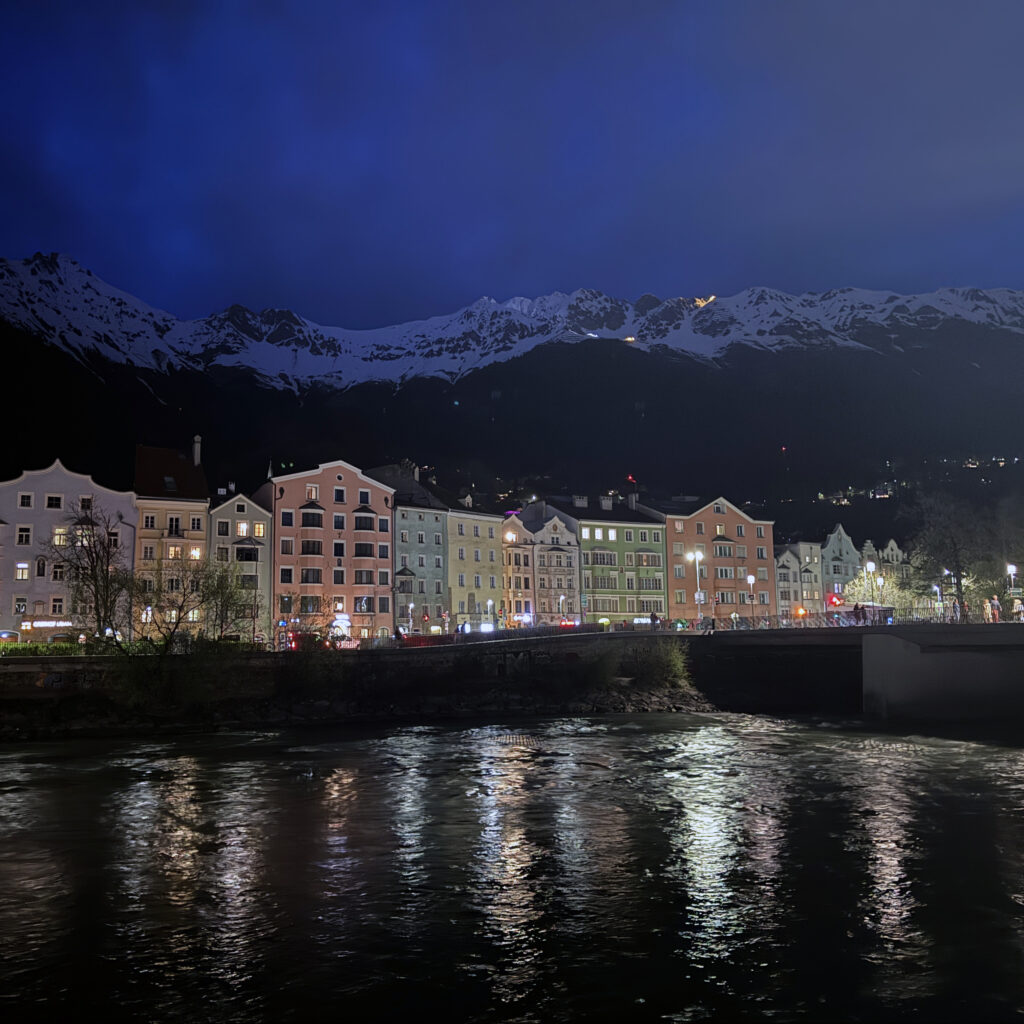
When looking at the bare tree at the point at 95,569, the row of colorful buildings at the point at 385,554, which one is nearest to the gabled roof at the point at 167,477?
the row of colorful buildings at the point at 385,554

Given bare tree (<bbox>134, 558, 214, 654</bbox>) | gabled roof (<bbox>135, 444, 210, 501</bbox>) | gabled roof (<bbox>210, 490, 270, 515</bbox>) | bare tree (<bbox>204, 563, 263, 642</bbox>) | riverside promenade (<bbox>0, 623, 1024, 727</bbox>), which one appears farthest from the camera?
gabled roof (<bbox>210, 490, 270, 515</bbox>)

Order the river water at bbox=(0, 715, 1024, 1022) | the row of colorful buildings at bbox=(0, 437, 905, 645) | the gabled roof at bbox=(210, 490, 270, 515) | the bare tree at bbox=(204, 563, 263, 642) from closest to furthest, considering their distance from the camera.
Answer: the river water at bbox=(0, 715, 1024, 1022)
the bare tree at bbox=(204, 563, 263, 642)
the row of colorful buildings at bbox=(0, 437, 905, 645)
the gabled roof at bbox=(210, 490, 270, 515)

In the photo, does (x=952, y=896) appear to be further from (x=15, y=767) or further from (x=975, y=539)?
(x=975, y=539)

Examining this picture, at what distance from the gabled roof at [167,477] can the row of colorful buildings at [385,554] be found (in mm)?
198

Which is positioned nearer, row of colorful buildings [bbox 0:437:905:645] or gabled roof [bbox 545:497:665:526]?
row of colorful buildings [bbox 0:437:905:645]

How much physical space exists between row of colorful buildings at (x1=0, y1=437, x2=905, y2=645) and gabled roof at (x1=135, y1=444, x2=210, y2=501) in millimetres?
198

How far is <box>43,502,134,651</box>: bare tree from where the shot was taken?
68.2 metres

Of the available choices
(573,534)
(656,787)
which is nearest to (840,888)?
(656,787)

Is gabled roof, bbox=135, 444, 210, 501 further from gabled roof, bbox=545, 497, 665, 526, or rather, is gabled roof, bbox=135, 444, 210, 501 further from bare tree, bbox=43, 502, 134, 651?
gabled roof, bbox=545, 497, 665, 526

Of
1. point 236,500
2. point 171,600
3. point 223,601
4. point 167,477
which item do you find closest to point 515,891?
point 223,601

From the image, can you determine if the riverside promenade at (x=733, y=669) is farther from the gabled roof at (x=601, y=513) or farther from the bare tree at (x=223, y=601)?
the gabled roof at (x=601, y=513)

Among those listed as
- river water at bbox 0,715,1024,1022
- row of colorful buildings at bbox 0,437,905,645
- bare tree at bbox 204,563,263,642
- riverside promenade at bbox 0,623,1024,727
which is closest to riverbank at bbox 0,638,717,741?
riverside promenade at bbox 0,623,1024,727

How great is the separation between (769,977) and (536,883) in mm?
7570

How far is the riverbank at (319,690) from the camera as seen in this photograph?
58.8 m
